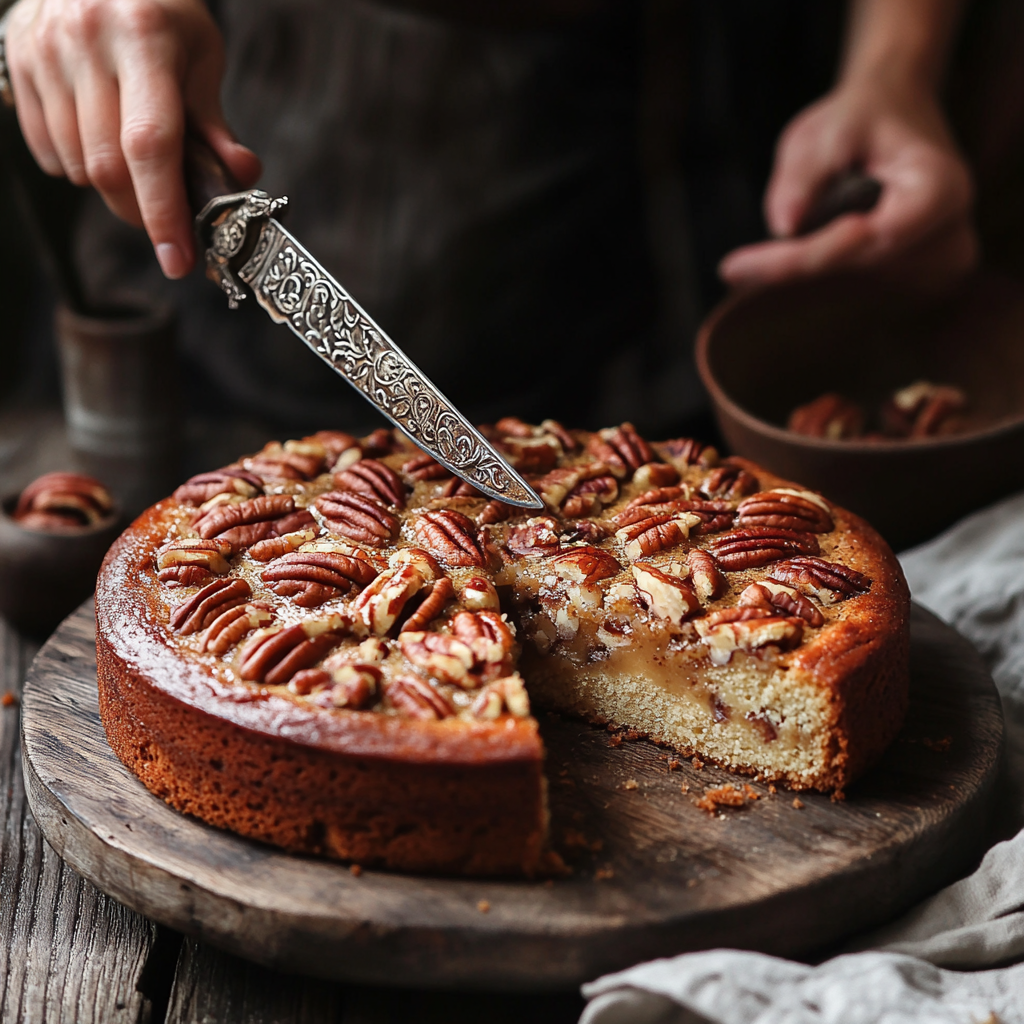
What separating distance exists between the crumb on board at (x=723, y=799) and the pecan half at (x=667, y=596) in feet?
1.12

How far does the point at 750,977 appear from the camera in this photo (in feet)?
5.58

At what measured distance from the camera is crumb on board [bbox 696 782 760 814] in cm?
211

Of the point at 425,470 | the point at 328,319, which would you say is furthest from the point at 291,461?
the point at 328,319

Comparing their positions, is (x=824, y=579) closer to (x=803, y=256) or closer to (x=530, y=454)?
(x=530, y=454)

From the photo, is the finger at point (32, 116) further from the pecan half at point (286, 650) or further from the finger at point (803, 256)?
the finger at point (803, 256)

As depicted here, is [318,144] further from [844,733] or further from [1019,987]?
[1019,987]

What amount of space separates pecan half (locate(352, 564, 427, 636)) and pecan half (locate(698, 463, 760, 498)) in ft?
2.70

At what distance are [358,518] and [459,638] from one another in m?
0.50

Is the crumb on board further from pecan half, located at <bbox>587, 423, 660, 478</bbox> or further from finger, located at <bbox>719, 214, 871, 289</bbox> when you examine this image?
finger, located at <bbox>719, 214, 871, 289</bbox>

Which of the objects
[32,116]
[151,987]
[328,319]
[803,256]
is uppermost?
[32,116]

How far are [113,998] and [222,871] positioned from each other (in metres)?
0.31

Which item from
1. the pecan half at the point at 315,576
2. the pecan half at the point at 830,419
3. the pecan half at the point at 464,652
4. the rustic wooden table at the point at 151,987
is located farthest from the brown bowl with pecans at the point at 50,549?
the pecan half at the point at 830,419

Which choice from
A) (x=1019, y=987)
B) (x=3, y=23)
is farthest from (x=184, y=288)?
(x=1019, y=987)

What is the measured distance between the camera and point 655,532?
2.42 metres
